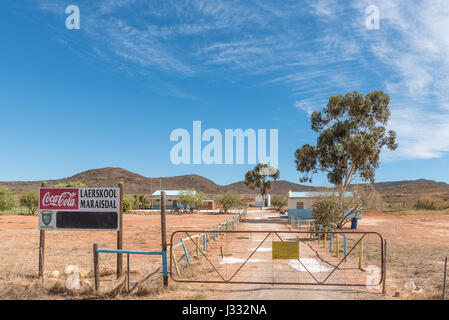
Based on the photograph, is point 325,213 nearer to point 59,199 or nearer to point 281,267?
point 281,267

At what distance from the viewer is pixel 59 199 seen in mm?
10516

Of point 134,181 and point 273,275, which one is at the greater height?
point 134,181

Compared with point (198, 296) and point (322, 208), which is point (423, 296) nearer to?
point (198, 296)

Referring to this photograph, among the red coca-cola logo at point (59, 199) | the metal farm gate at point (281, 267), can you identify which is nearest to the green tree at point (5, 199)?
the metal farm gate at point (281, 267)

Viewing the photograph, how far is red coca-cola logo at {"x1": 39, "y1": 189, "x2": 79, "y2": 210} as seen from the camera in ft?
34.3

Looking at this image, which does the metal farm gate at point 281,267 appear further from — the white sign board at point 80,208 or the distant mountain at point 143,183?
the distant mountain at point 143,183

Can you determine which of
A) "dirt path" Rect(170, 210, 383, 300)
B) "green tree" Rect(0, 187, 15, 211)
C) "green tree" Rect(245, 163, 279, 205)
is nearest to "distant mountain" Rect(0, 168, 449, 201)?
"green tree" Rect(245, 163, 279, 205)

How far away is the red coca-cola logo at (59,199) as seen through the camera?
34.3 ft

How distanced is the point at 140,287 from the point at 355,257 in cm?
1013

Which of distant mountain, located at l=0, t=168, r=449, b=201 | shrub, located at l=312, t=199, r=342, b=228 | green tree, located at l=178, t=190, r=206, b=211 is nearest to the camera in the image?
shrub, located at l=312, t=199, r=342, b=228

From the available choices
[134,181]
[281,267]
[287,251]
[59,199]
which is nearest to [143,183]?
[134,181]

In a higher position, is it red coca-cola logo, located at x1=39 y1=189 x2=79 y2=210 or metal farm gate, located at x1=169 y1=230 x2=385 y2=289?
red coca-cola logo, located at x1=39 y1=189 x2=79 y2=210

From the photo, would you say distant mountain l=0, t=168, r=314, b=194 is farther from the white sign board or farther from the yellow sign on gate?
the yellow sign on gate

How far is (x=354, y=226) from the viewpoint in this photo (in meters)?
34.2
